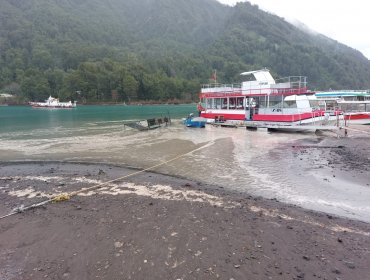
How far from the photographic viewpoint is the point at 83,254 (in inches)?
282

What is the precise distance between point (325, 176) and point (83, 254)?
11773 millimetres

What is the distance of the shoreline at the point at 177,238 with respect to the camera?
6.48 meters

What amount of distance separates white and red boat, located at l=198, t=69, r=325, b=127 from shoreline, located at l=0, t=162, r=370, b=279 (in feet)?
75.0

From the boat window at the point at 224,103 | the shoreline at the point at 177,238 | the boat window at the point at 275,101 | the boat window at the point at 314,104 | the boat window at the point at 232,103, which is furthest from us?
the boat window at the point at 224,103

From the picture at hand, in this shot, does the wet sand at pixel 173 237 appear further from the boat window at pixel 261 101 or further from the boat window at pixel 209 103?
the boat window at pixel 209 103

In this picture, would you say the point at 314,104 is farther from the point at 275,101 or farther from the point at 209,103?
the point at 209,103

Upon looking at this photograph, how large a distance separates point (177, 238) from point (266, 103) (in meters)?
29.6

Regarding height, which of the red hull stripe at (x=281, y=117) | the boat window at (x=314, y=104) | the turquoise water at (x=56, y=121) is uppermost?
the boat window at (x=314, y=104)

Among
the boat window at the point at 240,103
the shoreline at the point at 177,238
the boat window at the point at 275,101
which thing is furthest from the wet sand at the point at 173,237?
the boat window at the point at 240,103

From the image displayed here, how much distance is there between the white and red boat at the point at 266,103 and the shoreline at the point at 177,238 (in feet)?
75.0

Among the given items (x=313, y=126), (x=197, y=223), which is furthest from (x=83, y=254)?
(x=313, y=126)

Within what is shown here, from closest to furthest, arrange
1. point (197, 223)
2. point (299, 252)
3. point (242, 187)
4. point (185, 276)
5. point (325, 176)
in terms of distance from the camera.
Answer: point (185, 276) < point (299, 252) < point (197, 223) < point (242, 187) < point (325, 176)

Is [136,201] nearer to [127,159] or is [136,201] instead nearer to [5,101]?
[127,159]

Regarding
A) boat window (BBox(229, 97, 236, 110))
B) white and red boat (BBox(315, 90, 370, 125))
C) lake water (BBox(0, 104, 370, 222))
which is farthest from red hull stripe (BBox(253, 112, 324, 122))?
boat window (BBox(229, 97, 236, 110))
